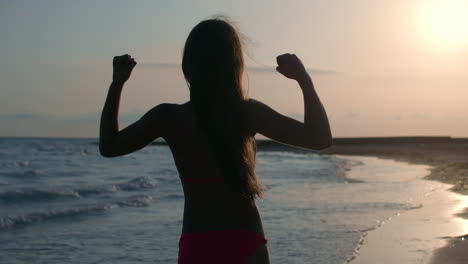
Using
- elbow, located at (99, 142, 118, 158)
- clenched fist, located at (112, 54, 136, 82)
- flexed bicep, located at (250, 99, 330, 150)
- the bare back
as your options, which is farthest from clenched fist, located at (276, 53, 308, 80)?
elbow, located at (99, 142, 118, 158)

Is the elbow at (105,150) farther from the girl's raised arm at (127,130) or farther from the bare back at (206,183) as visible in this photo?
the bare back at (206,183)

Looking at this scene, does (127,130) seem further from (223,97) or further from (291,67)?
(291,67)

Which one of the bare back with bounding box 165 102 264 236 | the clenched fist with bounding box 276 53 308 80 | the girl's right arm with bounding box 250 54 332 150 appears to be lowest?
the bare back with bounding box 165 102 264 236

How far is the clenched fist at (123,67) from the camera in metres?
2.37

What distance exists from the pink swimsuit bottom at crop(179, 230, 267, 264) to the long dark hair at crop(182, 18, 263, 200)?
0.44 feet

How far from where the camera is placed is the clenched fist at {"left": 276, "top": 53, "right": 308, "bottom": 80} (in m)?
2.28

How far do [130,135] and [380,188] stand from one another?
16238 millimetres

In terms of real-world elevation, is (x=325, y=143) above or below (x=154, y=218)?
above

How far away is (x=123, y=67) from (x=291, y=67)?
21.3 inches

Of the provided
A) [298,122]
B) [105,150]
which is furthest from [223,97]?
[105,150]

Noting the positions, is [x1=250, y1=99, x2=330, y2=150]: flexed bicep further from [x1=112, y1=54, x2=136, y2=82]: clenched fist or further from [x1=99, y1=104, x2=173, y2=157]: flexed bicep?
[x1=112, y1=54, x2=136, y2=82]: clenched fist

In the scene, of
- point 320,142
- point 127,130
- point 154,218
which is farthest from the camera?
point 154,218

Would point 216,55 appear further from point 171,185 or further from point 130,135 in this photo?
point 171,185

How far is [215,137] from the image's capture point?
2.27 meters
